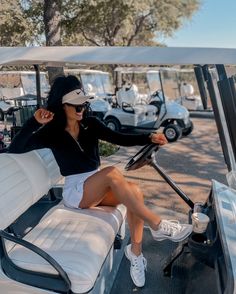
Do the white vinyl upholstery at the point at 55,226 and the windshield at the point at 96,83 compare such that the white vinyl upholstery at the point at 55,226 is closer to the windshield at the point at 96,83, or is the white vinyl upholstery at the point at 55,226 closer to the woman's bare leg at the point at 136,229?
the woman's bare leg at the point at 136,229

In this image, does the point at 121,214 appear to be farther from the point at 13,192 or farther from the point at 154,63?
the point at 154,63

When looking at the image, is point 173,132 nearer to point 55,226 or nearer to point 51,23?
point 51,23

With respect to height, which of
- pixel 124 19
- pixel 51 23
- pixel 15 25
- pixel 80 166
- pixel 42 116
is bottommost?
pixel 80 166

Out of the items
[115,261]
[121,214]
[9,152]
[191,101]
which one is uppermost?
[9,152]

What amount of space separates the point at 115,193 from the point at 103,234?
0.30 metres

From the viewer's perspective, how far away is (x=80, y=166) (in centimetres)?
238

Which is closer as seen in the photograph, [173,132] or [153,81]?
[173,132]

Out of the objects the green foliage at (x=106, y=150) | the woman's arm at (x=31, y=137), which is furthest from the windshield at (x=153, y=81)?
the woman's arm at (x=31, y=137)

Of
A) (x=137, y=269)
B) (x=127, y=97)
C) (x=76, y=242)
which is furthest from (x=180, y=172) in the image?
(x=127, y=97)

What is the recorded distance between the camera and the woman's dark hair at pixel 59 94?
7.54ft

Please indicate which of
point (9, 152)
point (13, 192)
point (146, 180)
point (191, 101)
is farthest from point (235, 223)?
point (191, 101)

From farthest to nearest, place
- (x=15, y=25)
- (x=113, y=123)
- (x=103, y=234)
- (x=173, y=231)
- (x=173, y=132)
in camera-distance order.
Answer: (x=15, y=25) → (x=113, y=123) → (x=173, y=132) → (x=173, y=231) → (x=103, y=234)

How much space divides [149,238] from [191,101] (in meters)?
10.4

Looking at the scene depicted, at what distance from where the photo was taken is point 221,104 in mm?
1974
